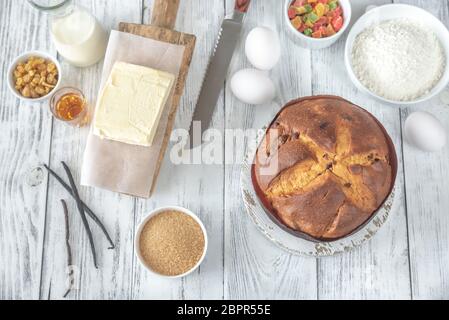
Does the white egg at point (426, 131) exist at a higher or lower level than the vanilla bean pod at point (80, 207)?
higher

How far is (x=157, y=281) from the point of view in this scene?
4.44ft

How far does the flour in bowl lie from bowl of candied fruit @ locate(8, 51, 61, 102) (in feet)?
2.52

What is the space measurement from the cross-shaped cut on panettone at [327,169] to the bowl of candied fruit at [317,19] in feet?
1.12

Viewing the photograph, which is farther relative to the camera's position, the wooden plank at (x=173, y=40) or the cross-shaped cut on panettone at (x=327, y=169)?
the wooden plank at (x=173, y=40)

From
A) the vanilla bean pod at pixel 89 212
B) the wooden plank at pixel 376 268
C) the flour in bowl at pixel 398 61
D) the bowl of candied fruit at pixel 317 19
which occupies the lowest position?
the wooden plank at pixel 376 268

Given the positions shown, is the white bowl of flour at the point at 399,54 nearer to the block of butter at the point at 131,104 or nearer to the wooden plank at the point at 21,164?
the block of butter at the point at 131,104

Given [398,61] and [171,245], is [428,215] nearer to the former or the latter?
[398,61]

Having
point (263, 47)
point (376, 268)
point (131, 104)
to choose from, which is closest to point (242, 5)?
point (263, 47)

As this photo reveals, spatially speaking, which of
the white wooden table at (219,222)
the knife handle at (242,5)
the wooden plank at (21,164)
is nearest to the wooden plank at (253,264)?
the white wooden table at (219,222)

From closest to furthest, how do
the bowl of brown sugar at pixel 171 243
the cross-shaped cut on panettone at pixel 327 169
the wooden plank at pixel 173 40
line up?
the cross-shaped cut on panettone at pixel 327 169
the bowl of brown sugar at pixel 171 243
the wooden plank at pixel 173 40

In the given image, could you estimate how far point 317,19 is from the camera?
4.67 ft

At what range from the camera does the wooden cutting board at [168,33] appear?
55.2 inches

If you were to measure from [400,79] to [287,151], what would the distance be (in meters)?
0.44

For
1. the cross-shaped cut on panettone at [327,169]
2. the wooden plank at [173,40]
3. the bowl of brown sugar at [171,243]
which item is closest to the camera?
the cross-shaped cut on panettone at [327,169]
